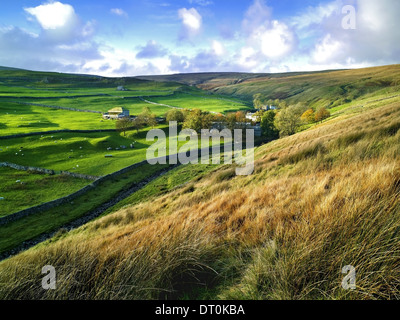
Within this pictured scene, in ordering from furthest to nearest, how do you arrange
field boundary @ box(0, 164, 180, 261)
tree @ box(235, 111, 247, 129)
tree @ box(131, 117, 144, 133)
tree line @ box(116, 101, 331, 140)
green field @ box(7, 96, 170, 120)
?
1. green field @ box(7, 96, 170, 120)
2. tree @ box(235, 111, 247, 129)
3. tree @ box(131, 117, 144, 133)
4. tree line @ box(116, 101, 331, 140)
5. field boundary @ box(0, 164, 180, 261)

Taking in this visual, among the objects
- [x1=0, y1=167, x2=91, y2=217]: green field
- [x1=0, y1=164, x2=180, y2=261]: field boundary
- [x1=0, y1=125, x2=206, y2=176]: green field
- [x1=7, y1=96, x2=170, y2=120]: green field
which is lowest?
[x1=0, y1=164, x2=180, y2=261]: field boundary

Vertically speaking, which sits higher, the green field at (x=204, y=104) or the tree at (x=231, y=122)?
the green field at (x=204, y=104)

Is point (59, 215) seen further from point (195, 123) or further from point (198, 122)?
point (198, 122)

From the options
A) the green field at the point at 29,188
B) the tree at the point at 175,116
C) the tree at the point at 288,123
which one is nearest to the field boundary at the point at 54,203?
the green field at the point at 29,188

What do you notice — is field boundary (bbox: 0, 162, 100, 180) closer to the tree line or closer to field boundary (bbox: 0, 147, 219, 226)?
field boundary (bbox: 0, 147, 219, 226)

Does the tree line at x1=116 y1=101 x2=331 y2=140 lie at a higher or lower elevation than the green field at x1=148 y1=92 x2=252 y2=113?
lower

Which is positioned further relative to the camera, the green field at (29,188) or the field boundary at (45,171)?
the field boundary at (45,171)

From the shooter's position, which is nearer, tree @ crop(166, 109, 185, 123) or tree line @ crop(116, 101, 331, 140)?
tree line @ crop(116, 101, 331, 140)

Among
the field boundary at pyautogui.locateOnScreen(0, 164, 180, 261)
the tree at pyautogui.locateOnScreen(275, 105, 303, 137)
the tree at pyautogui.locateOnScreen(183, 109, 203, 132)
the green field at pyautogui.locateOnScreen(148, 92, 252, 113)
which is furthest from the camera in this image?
the green field at pyautogui.locateOnScreen(148, 92, 252, 113)

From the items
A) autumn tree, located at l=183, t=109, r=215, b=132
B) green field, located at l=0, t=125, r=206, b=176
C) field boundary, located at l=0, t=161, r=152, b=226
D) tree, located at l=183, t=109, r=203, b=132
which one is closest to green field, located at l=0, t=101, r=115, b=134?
green field, located at l=0, t=125, r=206, b=176

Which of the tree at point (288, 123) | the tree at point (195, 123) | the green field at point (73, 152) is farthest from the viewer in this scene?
the tree at point (195, 123)

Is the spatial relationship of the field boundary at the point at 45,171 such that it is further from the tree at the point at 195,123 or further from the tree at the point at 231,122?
the tree at the point at 231,122
